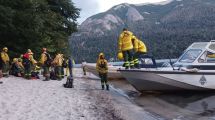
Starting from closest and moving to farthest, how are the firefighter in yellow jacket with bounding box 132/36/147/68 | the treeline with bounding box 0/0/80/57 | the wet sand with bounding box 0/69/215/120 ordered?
the wet sand with bounding box 0/69/215/120 < the firefighter in yellow jacket with bounding box 132/36/147/68 < the treeline with bounding box 0/0/80/57

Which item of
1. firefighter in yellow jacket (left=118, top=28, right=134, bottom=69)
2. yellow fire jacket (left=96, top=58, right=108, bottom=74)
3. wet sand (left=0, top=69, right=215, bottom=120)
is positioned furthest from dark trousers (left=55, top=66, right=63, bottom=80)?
Answer: firefighter in yellow jacket (left=118, top=28, right=134, bottom=69)

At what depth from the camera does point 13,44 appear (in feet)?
112

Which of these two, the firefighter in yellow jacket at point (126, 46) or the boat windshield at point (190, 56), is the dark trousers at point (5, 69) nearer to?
the firefighter in yellow jacket at point (126, 46)

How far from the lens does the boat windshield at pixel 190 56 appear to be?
22375mm

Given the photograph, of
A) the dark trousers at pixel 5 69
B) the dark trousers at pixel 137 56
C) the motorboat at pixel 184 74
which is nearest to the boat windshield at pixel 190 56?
the motorboat at pixel 184 74

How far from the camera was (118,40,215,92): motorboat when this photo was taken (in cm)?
2172

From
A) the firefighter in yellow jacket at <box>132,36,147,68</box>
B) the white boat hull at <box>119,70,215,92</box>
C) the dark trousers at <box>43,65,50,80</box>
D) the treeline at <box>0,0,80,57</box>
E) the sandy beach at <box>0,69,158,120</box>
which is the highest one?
the treeline at <box>0,0,80,57</box>

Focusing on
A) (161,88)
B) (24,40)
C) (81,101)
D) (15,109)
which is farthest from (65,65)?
(15,109)

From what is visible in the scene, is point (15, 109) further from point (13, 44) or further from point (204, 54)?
point (13, 44)

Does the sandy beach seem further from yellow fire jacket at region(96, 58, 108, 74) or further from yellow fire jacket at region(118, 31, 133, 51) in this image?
yellow fire jacket at region(118, 31, 133, 51)

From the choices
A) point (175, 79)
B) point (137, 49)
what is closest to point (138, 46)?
point (137, 49)

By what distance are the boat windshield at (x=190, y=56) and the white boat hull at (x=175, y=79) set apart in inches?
38.2

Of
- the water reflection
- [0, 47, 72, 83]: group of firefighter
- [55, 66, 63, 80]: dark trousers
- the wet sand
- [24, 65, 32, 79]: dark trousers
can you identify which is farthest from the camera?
[55, 66, 63, 80]: dark trousers

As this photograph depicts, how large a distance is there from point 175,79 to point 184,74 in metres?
0.49
